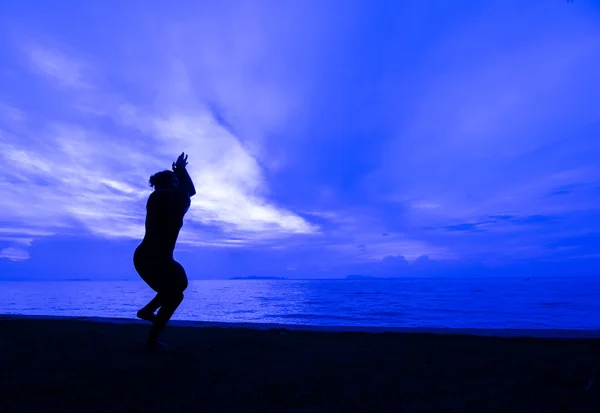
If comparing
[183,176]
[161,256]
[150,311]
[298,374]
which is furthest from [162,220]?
[298,374]

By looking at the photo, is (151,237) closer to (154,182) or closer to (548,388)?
(154,182)

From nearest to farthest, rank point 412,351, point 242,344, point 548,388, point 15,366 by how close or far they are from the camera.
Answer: point 548,388 < point 15,366 < point 412,351 < point 242,344

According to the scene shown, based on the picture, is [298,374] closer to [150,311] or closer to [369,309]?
[150,311]

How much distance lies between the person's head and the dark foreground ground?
203cm

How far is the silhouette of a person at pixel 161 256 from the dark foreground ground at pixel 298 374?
1.43 ft

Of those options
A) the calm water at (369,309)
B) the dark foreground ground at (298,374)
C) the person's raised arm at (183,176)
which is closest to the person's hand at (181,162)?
the person's raised arm at (183,176)

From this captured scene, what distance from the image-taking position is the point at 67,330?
5664 mm

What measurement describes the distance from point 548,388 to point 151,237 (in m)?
4.20

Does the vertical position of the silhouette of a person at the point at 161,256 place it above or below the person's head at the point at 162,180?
below

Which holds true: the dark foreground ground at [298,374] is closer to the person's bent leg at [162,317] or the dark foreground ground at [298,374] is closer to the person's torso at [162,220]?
the person's bent leg at [162,317]

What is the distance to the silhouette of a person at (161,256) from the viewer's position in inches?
170

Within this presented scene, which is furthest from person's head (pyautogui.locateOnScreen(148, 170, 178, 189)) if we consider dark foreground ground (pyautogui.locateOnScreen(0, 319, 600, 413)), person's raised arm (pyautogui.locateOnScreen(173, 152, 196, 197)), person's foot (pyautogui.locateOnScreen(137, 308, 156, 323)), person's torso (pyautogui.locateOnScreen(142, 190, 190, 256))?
dark foreground ground (pyautogui.locateOnScreen(0, 319, 600, 413))

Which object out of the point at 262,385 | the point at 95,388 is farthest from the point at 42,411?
the point at 262,385

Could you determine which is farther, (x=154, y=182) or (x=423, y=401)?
(x=154, y=182)
